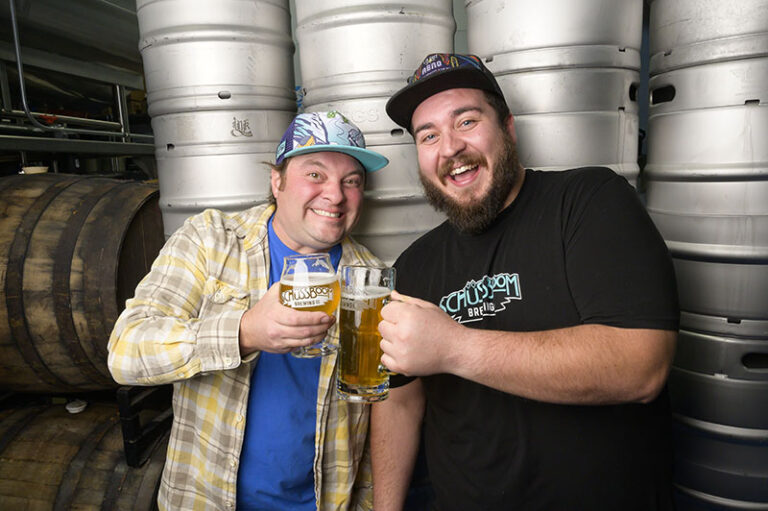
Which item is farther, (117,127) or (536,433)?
(117,127)

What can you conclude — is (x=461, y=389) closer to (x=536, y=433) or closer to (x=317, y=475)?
(x=536, y=433)

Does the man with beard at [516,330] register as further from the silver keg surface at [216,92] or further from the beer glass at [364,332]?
the silver keg surface at [216,92]

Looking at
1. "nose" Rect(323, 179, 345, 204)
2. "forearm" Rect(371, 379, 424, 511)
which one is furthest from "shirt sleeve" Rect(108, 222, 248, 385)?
"forearm" Rect(371, 379, 424, 511)

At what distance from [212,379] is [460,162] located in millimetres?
1005

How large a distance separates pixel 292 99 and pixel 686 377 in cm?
182

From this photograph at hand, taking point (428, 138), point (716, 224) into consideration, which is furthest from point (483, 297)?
point (716, 224)

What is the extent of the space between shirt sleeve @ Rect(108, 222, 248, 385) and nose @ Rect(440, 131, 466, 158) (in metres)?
0.72

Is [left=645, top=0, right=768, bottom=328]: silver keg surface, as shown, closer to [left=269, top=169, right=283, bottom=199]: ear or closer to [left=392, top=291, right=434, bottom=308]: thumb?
[left=392, top=291, right=434, bottom=308]: thumb

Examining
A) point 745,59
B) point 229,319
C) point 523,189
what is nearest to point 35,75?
point 229,319

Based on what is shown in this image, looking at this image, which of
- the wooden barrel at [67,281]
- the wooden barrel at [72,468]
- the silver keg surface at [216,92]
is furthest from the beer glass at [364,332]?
the wooden barrel at [67,281]

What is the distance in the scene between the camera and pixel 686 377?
1.65 m

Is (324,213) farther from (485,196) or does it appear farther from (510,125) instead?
(510,125)

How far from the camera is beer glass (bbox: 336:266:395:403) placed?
1113 mm

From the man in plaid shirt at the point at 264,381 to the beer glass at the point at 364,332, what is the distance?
0.38 m
